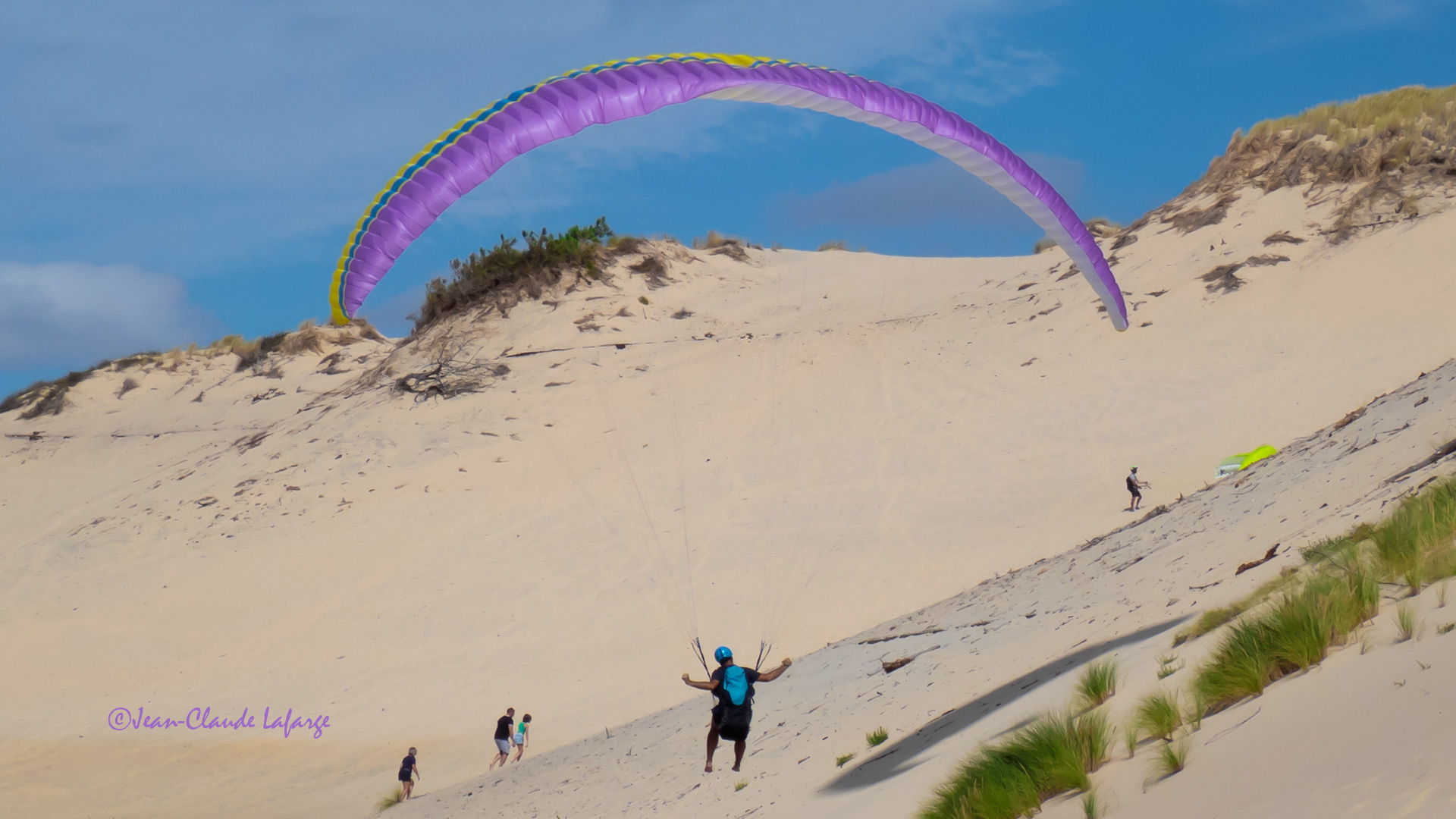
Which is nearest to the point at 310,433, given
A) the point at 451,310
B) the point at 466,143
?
the point at 451,310

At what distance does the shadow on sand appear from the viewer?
21.3 feet

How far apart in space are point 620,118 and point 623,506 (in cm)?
1056

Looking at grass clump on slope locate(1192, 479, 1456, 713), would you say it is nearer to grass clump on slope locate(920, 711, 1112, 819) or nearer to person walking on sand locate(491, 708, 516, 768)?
grass clump on slope locate(920, 711, 1112, 819)

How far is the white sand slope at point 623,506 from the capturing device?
14.6 metres

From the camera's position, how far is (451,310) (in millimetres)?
26094

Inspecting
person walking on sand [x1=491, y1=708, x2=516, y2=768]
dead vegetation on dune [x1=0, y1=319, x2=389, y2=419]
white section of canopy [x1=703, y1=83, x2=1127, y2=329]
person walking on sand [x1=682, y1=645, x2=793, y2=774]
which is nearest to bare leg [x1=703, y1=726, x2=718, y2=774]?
person walking on sand [x1=682, y1=645, x2=793, y2=774]

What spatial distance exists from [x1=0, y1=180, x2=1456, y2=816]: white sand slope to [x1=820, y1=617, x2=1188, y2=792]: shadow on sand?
2040mm

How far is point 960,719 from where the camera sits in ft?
22.6

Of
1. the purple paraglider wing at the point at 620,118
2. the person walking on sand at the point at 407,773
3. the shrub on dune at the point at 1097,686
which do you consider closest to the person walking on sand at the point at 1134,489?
the purple paraglider wing at the point at 620,118

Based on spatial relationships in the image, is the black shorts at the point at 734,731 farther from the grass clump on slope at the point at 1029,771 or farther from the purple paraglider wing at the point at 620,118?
the purple paraglider wing at the point at 620,118

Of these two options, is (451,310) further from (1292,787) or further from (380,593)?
(1292,787)

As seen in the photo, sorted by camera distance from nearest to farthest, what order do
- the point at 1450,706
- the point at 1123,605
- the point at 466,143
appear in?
the point at 1450,706
the point at 1123,605
the point at 466,143

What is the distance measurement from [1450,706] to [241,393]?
96.7 ft

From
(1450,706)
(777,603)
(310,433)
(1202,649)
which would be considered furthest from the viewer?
(310,433)
